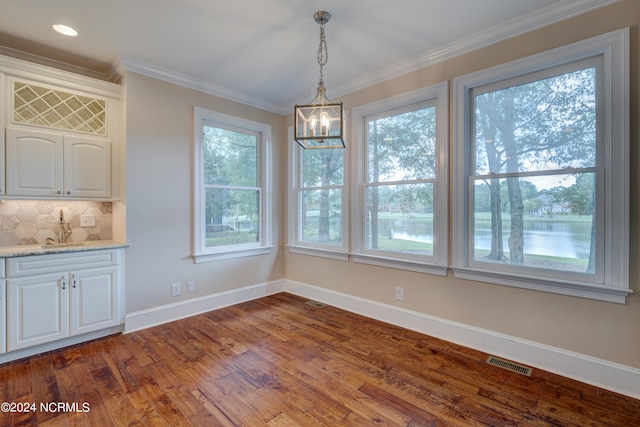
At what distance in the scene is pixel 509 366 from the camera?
7.84ft

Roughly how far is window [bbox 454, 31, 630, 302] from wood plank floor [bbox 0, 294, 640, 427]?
2.62ft

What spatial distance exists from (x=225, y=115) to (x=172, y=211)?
4.55 ft

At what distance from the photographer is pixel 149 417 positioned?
1.83 metres

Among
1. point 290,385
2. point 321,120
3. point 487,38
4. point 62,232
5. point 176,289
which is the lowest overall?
point 290,385

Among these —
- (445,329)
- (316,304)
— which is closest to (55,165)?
(316,304)

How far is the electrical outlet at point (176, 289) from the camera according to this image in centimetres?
340

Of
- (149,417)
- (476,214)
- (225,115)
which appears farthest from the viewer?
(225,115)

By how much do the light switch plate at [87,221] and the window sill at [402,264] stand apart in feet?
9.54

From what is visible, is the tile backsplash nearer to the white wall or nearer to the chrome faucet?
the chrome faucet

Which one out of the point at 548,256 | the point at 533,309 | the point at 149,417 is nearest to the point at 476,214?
the point at 548,256

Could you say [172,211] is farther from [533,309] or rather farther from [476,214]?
[533,309]

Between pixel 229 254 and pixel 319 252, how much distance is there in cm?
117

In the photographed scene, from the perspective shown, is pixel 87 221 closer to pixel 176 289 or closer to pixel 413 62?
pixel 176 289

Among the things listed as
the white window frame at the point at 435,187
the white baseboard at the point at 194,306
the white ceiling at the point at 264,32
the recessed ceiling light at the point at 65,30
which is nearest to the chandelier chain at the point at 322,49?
the white ceiling at the point at 264,32
